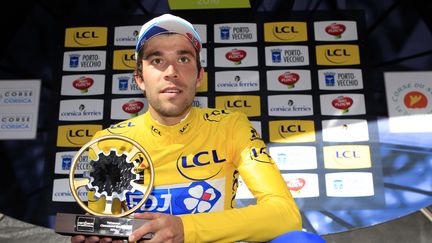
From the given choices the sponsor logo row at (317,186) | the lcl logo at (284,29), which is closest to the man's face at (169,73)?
the sponsor logo row at (317,186)

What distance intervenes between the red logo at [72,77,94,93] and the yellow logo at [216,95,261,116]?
3.02 ft

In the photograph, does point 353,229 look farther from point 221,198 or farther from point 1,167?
point 1,167

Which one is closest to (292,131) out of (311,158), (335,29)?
(311,158)

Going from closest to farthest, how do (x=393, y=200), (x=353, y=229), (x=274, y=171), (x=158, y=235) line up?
1. (x=158, y=235)
2. (x=274, y=171)
3. (x=353, y=229)
4. (x=393, y=200)

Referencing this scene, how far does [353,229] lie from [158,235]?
1.86m

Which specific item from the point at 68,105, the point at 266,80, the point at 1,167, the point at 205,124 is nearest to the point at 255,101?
the point at 266,80

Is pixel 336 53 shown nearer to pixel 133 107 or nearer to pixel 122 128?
pixel 133 107

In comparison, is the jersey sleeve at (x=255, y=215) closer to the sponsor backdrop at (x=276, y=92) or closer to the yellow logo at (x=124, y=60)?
the sponsor backdrop at (x=276, y=92)

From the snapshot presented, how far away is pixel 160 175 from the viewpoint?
52.7 inches

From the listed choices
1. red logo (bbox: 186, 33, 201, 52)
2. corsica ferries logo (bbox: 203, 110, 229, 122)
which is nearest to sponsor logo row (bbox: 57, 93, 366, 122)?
corsica ferries logo (bbox: 203, 110, 229, 122)

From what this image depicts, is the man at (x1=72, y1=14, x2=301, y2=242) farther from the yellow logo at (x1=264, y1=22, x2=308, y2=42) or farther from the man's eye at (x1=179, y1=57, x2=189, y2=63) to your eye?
the yellow logo at (x1=264, y1=22, x2=308, y2=42)

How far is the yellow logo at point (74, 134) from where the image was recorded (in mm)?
2826

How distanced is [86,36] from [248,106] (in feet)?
4.27

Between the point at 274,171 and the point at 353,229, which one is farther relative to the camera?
the point at 353,229
